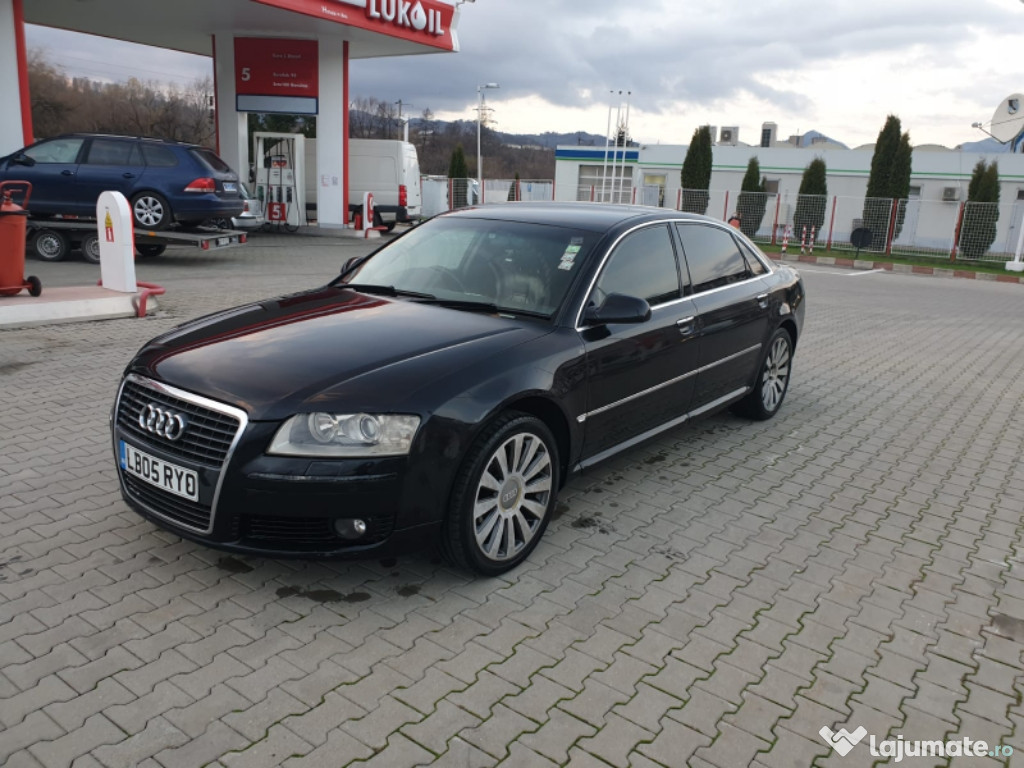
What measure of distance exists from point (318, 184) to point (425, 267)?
60.6 ft

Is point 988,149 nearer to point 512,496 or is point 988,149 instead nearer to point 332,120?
point 332,120

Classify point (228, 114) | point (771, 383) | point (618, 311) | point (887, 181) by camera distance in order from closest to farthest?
1. point (618, 311)
2. point (771, 383)
3. point (228, 114)
4. point (887, 181)

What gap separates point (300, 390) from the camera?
3.19 metres

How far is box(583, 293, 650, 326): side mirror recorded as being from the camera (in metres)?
4.00

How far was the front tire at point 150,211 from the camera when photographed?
1334 centimetres

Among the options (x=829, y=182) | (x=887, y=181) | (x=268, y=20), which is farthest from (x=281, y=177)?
(x=829, y=182)

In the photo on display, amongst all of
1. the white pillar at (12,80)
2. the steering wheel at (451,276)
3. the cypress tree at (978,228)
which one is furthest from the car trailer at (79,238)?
the cypress tree at (978,228)

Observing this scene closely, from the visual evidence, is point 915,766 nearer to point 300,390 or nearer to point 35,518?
point 300,390

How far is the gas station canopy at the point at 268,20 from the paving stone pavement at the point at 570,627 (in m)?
15.4

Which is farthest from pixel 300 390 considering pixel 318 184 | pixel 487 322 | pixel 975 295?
pixel 318 184

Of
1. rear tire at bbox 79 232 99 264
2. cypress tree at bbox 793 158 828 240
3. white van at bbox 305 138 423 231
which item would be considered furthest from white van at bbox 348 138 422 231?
cypress tree at bbox 793 158 828 240

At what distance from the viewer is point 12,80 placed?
14789 mm

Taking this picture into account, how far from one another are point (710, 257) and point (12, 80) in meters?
14.9

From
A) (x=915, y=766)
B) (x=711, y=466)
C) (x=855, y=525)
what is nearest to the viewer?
(x=915, y=766)
